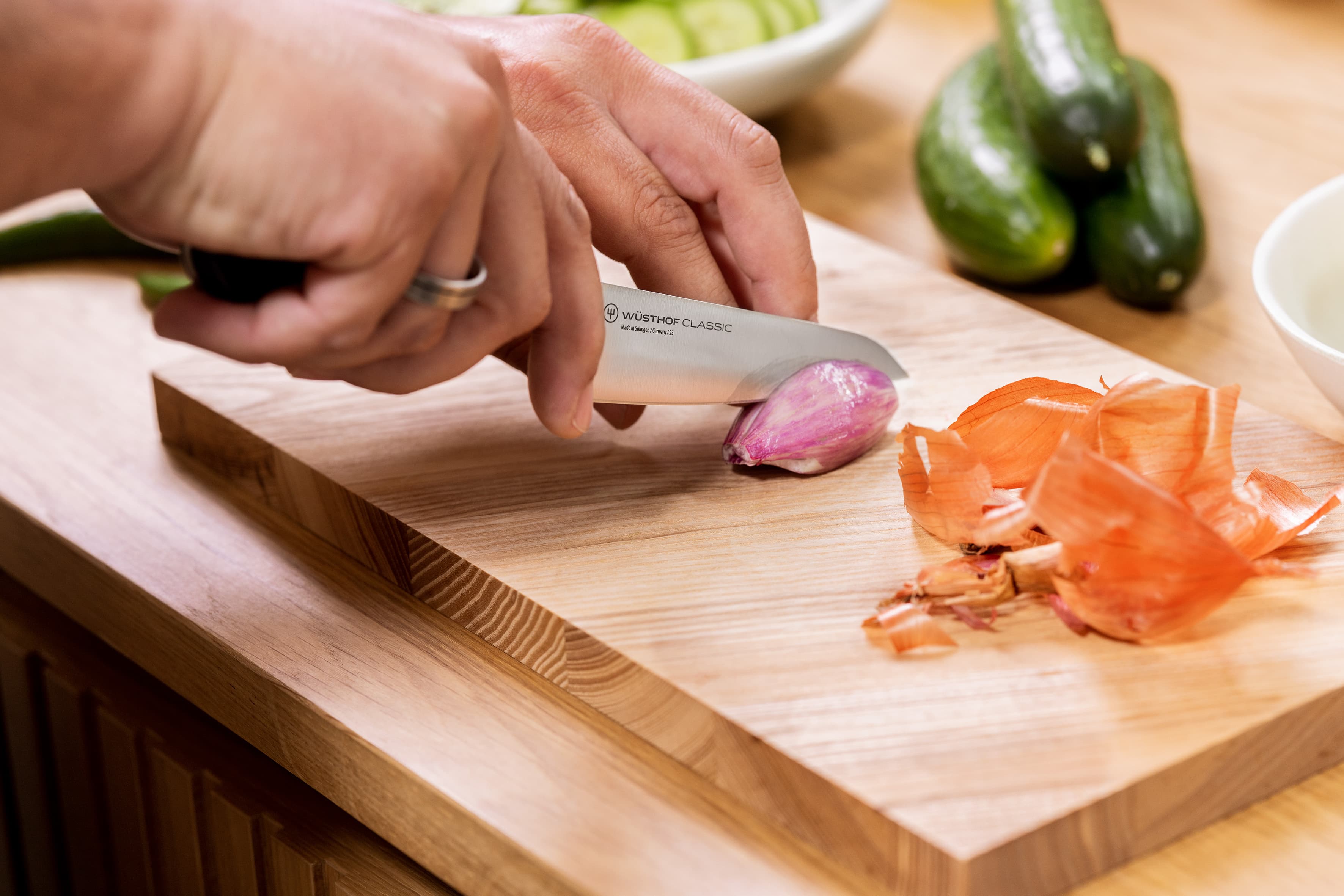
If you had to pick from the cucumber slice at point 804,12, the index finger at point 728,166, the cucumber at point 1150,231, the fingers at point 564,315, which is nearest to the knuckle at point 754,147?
the index finger at point 728,166

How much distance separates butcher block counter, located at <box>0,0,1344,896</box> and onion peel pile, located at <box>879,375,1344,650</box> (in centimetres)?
5

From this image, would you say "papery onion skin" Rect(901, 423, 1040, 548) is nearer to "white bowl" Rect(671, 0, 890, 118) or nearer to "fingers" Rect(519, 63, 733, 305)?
"fingers" Rect(519, 63, 733, 305)

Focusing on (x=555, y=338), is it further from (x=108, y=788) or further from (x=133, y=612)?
(x=108, y=788)

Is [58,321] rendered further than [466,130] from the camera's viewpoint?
Yes

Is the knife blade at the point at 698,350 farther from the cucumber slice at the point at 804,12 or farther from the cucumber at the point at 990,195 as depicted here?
the cucumber slice at the point at 804,12

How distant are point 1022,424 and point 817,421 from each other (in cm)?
14

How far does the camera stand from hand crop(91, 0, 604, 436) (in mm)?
637

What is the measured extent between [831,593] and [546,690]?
0.19 metres

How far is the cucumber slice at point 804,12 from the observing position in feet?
5.34

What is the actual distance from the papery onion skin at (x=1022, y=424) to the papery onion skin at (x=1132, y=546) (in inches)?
5.1

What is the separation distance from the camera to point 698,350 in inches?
37.3

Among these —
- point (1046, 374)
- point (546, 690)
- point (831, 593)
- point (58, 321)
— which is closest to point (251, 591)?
point (546, 690)

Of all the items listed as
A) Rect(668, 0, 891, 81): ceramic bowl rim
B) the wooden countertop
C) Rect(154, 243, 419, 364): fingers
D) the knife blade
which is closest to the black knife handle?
Rect(154, 243, 419, 364): fingers

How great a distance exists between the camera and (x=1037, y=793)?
670 mm
